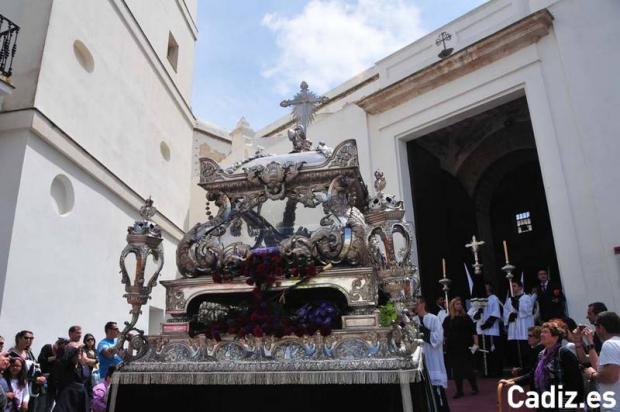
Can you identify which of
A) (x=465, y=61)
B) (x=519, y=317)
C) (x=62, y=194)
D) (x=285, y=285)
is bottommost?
(x=519, y=317)

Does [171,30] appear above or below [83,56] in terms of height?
above

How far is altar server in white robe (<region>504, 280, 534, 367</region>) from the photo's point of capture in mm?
7789

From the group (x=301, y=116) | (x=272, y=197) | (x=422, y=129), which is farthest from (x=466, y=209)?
(x=272, y=197)

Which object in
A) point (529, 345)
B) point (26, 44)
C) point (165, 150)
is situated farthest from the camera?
point (165, 150)

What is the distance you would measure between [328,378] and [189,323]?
1.12 m

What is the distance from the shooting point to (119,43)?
1011 centimetres

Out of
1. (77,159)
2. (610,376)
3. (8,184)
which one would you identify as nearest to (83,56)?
(77,159)

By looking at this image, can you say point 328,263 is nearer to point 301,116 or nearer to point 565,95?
point 301,116

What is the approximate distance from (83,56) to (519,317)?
28.6 ft

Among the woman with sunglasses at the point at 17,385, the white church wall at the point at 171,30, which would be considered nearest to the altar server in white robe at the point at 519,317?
the woman with sunglasses at the point at 17,385

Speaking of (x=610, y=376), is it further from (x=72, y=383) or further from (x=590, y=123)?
(x=590, y=123)

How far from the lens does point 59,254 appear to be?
7570 mm

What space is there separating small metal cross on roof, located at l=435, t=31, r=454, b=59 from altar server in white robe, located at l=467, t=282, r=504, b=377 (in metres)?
4.81
